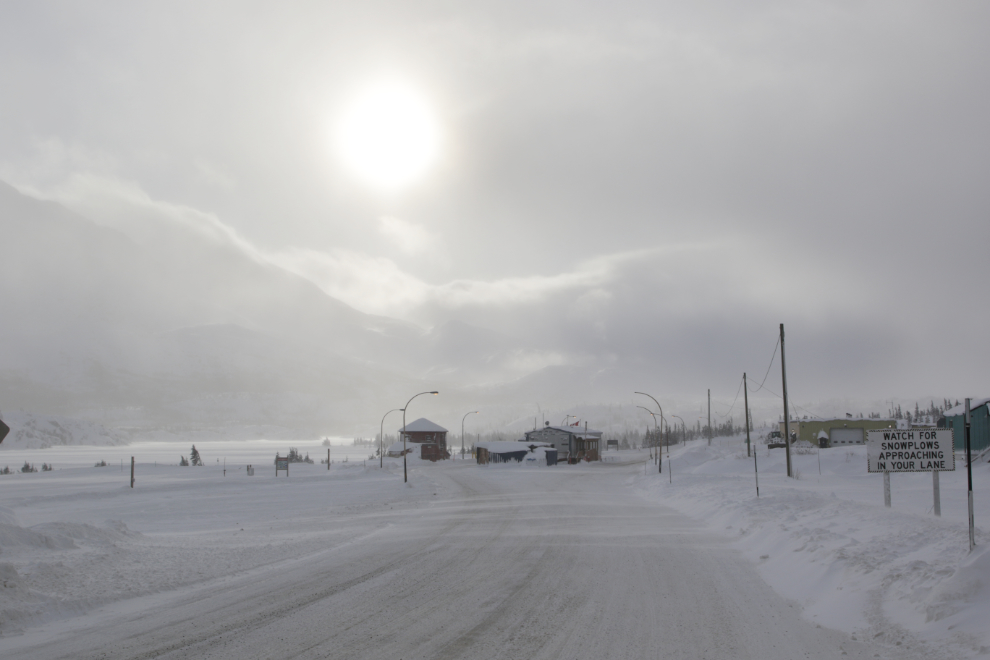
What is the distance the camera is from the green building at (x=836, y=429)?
88000 mm

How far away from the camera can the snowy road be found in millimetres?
8172

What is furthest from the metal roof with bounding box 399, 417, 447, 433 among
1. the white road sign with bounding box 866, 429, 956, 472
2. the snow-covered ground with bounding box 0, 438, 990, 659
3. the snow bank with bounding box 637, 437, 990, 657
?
the white road sign with bounding box 866, 429, 956, 472

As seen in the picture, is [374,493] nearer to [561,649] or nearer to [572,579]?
[572,579]

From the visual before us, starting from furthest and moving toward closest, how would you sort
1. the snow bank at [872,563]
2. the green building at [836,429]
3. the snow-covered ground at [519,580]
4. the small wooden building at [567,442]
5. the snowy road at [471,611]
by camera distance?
the small wooden building at [567,442] → the green building at [836,429] → the snow-covered ground at [519,580] → the snow bank at [872,563] → the snowy road at [471,611]

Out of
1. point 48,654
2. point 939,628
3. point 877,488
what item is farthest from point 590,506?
point 48,654

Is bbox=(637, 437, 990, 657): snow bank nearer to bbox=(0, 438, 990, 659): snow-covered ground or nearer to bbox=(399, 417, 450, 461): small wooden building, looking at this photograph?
bbox=(0, 438, 990, 659): snow-covered ground

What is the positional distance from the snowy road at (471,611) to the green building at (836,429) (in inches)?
3212

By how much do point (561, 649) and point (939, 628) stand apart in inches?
185

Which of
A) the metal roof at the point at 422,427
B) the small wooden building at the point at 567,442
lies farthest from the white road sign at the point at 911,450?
the metal roof at the point at 422,427

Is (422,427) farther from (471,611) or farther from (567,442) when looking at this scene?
(471,611)

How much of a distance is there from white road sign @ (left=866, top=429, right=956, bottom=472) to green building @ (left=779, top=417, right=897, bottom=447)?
7497 cm

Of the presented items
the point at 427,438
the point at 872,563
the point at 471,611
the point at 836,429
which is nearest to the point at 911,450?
the point at 872,563

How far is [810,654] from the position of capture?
789 cm

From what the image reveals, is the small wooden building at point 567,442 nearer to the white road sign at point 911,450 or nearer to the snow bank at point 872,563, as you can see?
the snow bank at point 872,563
